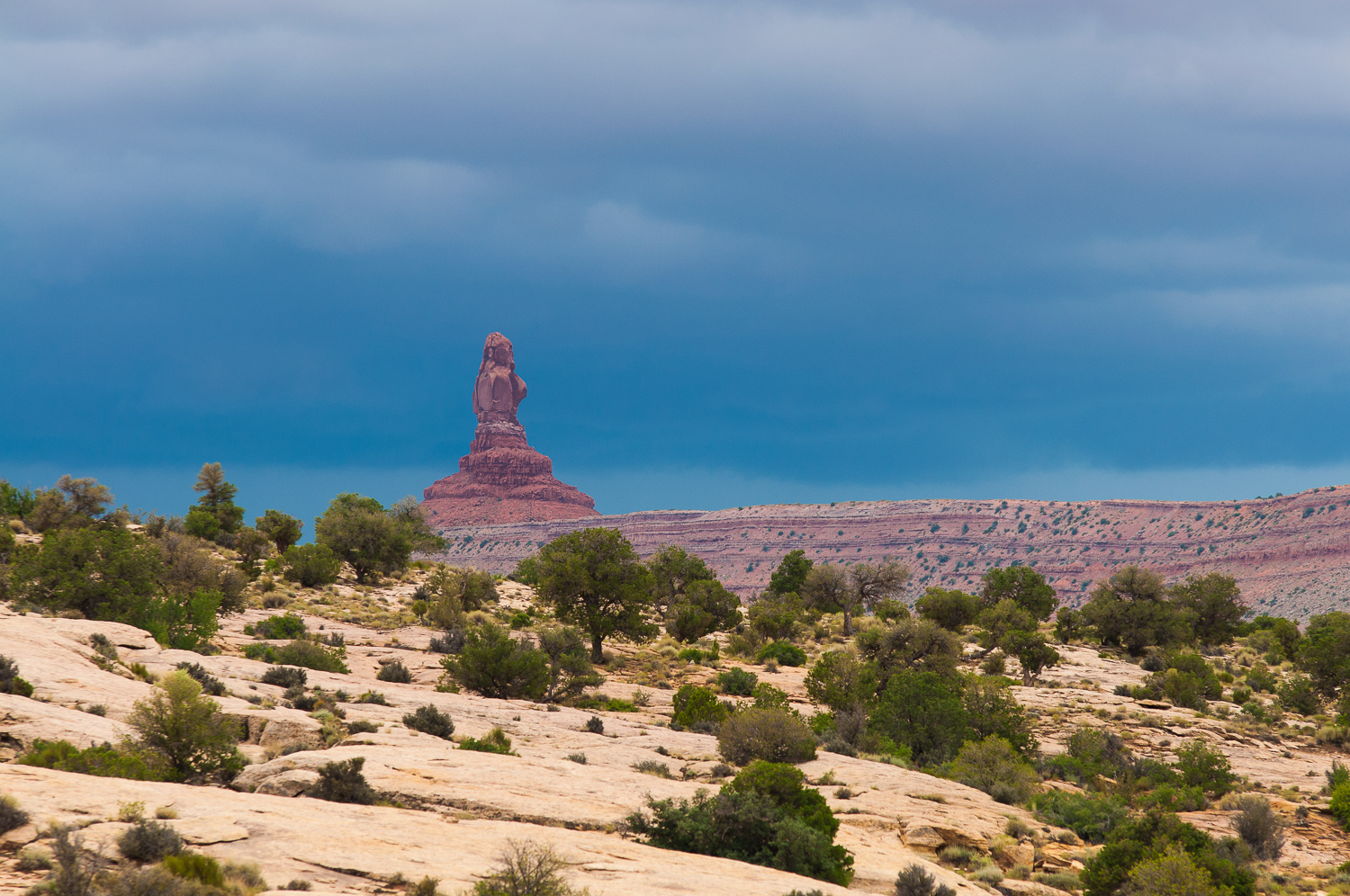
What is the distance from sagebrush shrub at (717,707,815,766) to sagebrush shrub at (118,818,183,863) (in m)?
15.4

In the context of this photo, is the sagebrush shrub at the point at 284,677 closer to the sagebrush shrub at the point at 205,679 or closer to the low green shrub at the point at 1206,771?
the sagebrush shrub at the point at 205,679

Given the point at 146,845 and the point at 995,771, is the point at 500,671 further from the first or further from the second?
the point at 146,845

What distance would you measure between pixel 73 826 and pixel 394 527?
49684 mm

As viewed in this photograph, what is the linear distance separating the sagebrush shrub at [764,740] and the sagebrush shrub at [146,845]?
1540cm

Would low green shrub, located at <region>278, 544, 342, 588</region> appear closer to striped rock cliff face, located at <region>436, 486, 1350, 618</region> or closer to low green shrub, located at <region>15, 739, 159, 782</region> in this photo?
low green shrub, located at <region>15, 739, 159, 782</region>

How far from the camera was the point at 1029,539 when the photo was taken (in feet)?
494

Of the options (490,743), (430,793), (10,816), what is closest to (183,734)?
(430,793)

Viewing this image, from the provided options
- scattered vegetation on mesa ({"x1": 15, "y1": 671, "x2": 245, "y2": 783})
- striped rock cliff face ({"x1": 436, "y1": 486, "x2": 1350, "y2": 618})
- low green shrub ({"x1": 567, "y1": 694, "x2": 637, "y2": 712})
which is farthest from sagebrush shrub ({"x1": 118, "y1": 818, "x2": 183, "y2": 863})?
striped rock cliff face ({"x1": 436, "y1": 486, "x2": 1350, "y2": 618})

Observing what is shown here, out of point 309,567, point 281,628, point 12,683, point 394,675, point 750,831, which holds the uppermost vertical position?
point 309,567

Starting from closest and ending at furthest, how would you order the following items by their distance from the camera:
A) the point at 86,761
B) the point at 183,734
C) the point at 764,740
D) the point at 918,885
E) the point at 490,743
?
1. the point at 86,761
2. the point at 918,885
3. the point at 183,734
4. the point at 490,743
5. the point at 764,740

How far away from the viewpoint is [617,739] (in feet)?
84.0

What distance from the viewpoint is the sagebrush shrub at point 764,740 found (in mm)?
24219

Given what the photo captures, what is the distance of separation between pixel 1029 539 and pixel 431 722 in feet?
465

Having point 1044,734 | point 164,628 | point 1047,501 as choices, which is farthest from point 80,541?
point 1047,501
